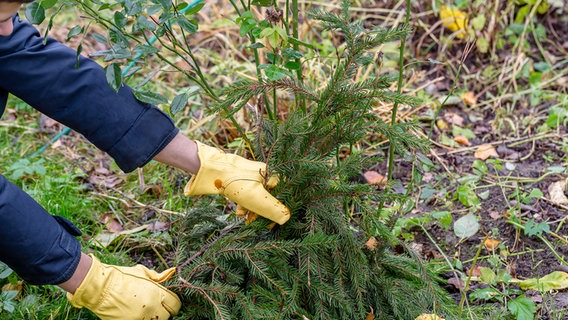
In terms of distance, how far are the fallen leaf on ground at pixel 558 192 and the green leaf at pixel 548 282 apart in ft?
1.30

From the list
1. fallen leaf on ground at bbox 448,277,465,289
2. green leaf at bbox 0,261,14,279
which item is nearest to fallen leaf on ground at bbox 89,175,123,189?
green leaf at bbox 0,261,14,279

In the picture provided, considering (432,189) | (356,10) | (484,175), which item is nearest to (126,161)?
(432,189)

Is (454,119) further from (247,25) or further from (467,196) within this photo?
(247,25)

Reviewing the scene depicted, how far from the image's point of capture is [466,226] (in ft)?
7.53

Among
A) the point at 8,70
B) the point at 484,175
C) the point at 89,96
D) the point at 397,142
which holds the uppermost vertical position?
the point at 8,70

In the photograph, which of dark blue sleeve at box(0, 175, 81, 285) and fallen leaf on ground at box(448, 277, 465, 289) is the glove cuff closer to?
dark blue sleeve at box(0, 175, 81, 285)

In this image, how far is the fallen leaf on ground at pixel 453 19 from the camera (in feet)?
10.9

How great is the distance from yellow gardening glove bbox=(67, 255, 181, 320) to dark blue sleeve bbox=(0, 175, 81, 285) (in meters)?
0.08

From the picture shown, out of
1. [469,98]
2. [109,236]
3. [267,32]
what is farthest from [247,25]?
[469,98]

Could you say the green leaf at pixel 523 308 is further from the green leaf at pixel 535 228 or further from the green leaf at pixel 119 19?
the green leaf at pixel 119 19

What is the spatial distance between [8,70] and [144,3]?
41cm

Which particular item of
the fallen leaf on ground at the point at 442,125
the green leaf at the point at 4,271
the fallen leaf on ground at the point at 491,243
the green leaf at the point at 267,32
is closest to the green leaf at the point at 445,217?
the fallen leaf on ground at the point at 491,243

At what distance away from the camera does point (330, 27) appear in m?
1.72

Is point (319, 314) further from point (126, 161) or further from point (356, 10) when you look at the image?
point (356, 10)
